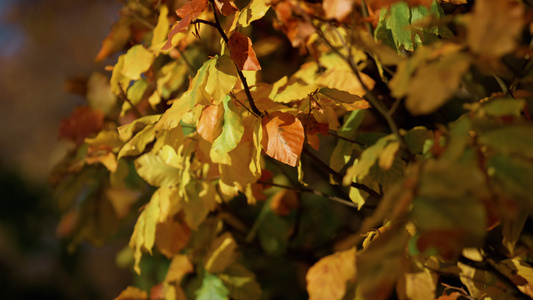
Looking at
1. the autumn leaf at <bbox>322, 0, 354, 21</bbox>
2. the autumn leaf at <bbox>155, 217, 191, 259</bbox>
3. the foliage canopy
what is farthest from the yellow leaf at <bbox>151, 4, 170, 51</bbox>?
the autumn leaf at <bbox>322, 0, 354, 21</bbox>

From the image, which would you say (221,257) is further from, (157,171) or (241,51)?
(241,51)

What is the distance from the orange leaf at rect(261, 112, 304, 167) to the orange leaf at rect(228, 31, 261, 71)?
9cm

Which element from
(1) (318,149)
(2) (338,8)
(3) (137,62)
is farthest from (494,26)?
(3) (137,62)

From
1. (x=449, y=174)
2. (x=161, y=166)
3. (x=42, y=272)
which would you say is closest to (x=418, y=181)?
(x=449, y=174)

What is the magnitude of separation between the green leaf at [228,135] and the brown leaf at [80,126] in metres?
0.66

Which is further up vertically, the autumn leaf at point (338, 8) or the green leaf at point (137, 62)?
the green leaf at point (137, 62)

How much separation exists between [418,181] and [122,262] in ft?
4.19

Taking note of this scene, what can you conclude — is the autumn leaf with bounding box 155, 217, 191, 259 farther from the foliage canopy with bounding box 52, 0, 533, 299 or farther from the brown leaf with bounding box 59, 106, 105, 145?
the brown leaf with bounding box 59, 106, 105, 145

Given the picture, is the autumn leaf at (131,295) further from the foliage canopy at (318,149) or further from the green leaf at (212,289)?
the green leaf at (212,289)

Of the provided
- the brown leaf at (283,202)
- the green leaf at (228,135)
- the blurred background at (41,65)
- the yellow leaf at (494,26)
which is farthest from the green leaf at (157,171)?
the blurred background at (41,65)

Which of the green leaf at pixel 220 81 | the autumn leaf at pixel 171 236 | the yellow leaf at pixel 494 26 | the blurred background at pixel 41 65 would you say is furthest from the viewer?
the blurred background at pixel 41 65

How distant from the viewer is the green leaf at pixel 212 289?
995 mm

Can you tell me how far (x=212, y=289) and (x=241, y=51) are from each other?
1.86 feet

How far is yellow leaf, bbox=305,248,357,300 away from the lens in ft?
1.92
